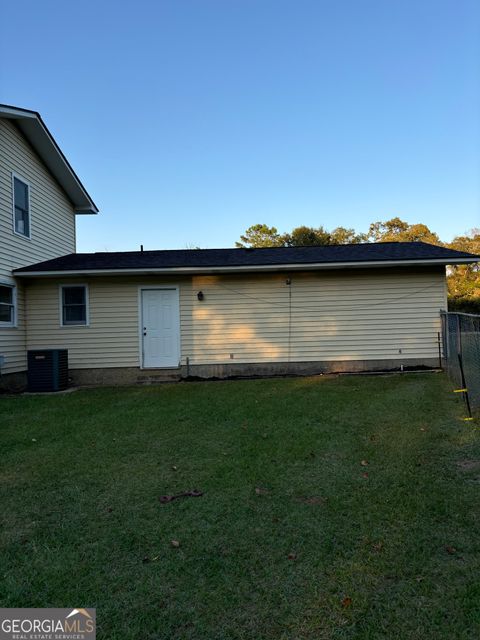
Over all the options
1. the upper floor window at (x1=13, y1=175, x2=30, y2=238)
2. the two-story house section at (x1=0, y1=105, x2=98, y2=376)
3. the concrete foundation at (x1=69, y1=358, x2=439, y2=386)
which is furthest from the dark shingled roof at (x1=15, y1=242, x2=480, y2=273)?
the concrete foundation at (x1=69, y1=358, x2=439, y2=386)

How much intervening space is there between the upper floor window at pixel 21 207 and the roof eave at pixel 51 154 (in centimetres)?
125

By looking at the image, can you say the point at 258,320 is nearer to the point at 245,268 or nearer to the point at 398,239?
the point at 245,268

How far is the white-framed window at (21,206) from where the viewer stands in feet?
32.7

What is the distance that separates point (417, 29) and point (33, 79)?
1140 centimetres

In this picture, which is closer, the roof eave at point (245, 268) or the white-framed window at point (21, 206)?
the roof eave at point (245, 268)

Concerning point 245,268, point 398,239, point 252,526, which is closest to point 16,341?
point 245,268

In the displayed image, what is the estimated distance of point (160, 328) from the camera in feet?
33.9

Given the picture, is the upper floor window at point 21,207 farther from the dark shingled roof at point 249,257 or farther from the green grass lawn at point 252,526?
the green grass lawn at point 252,526

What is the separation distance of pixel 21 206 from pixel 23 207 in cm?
9

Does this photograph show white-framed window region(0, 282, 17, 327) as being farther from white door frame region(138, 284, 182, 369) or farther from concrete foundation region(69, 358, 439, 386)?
white door frame region(138, 284, 182, 369)

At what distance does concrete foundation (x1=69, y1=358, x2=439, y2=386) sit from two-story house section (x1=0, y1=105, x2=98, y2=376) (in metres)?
1.83

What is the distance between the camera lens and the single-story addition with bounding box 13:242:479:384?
10.2 meters

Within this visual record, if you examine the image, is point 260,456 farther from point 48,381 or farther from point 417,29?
point 417,29

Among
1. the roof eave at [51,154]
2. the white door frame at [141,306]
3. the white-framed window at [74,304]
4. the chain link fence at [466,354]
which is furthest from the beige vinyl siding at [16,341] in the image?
the chain link fence at [466,354]
